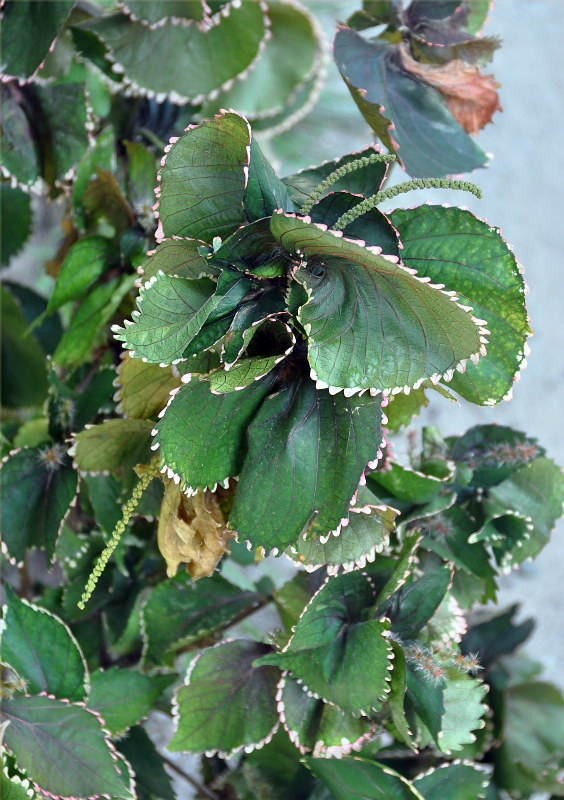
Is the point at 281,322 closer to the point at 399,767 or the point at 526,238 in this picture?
the point at 399,767

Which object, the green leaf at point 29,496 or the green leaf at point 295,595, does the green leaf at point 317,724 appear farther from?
the green leaf at point 29,496

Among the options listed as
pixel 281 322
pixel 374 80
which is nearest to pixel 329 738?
pixel 281 322

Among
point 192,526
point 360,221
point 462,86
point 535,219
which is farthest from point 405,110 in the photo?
point 535,219

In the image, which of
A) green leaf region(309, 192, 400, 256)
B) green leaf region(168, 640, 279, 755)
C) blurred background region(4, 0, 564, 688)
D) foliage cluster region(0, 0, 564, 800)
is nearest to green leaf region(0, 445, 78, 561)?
foliage cluster region(0, 0, 564, 800)

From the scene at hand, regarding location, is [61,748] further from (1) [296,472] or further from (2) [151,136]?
(2) [151,136]

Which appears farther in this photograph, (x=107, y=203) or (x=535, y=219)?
(x=535, y=219)

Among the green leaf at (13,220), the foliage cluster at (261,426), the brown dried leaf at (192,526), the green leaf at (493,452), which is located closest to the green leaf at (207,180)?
the foliage cluster at (261,426)
